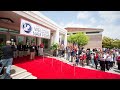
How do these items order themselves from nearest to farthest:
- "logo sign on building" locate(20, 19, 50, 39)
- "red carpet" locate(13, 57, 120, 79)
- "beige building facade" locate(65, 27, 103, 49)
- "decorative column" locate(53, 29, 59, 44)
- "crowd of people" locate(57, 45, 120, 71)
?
"red carpet" locate(13, 57, 120, 79) < "logo sign on building" locate(20, 19, 50, 39) < "crowd of people" locate(57, 45, 120, 71) < "decorative column" locate(53, 29, 59, 44) < "beige building facade" locate(65, 27, 103, 49)

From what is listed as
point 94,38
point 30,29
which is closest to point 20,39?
point 30,29

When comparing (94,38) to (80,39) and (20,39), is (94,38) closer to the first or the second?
(80,39)

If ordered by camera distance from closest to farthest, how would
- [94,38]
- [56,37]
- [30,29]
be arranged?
[30,29] < [56,37] < [94,38]

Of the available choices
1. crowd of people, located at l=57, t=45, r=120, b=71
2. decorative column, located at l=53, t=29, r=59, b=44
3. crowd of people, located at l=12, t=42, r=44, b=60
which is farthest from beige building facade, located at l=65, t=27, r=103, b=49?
crowd of people, located at l=57, t=45, r=120, b=71

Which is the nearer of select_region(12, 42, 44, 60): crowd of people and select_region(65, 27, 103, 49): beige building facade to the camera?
select_region(12, 42, 44, 60): crowd of people

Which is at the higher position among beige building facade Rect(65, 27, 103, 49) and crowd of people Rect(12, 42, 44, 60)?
beige building facade Rect(65, 27, 103, 49)

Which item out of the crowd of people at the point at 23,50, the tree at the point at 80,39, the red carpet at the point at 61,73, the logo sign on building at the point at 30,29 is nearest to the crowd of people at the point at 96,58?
the red carpet at the point at 61,73

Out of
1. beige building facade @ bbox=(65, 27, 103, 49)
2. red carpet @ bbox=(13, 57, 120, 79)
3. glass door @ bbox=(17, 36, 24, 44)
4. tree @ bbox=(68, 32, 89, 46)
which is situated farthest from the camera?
beige building facade @ bbox=(65, 27, 103, 49)

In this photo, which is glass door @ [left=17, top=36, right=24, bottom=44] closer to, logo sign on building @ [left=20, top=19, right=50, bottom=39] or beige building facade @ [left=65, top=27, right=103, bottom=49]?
logo sign on building @ [left=20, top=19, right=50, bottom=39]

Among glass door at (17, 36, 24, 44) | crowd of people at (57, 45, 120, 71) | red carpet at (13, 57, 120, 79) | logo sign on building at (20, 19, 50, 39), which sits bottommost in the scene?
red carpet at (13, 57, 120, 79)

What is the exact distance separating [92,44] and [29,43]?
38.4m
